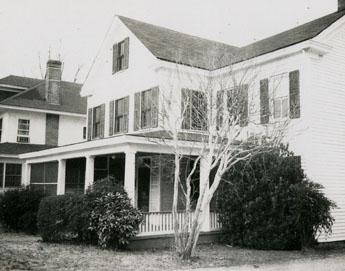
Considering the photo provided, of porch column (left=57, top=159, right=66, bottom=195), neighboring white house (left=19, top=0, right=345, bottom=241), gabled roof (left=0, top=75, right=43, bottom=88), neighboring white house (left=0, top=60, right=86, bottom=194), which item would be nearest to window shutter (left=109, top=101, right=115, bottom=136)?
neighboring white house (left=19, top=0, right=345, bottom=241)

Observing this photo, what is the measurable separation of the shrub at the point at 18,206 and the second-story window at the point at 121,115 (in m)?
4.41

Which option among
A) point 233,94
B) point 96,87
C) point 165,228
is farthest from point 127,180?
point 96,87

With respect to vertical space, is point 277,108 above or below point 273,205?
above

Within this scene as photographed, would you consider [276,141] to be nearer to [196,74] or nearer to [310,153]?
[310,153]

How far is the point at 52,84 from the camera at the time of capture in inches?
1156

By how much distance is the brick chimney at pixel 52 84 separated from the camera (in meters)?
29.2

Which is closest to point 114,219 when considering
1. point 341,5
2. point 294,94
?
point 294,94

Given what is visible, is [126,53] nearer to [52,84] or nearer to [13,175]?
[52,84]

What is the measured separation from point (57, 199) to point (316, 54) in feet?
33.7

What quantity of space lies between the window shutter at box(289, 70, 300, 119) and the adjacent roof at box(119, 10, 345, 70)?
1138 millimetres

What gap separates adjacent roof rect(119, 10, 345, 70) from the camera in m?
17.5

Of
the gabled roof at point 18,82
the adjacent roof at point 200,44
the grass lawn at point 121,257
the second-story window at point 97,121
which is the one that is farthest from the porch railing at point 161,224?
the gabled roof at point 18,82

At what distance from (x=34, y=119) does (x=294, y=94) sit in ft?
55.9

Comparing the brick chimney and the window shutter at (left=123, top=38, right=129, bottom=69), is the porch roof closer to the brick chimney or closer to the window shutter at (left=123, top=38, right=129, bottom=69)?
the window shutter at (left=123, top=38, right=129, bottom=69)
